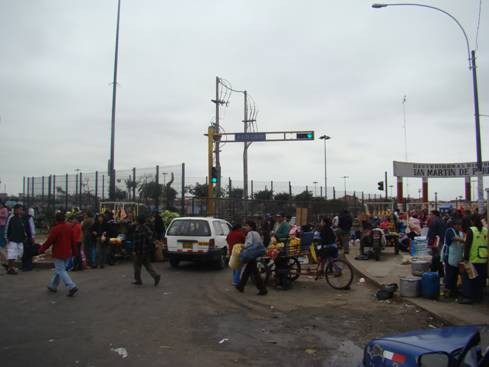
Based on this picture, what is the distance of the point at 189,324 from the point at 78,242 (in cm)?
727

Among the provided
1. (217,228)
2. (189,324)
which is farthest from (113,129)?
(189,324)

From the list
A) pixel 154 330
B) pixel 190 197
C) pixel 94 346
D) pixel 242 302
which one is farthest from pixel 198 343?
pixel 190 197

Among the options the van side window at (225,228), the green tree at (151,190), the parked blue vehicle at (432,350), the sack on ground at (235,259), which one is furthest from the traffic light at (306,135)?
the parked blue vehicle at (432,350)

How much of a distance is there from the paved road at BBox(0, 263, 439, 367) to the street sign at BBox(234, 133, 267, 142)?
16.0 m

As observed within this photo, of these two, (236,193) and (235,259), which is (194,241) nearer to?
(235,259)

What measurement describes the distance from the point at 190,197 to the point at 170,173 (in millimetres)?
1550

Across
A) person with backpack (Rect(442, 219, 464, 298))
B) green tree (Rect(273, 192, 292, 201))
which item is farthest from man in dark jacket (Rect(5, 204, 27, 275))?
green tree (Rect(273, 192, 292, 201))

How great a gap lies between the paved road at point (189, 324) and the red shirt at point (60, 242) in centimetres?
89

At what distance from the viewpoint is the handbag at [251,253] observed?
1084cm

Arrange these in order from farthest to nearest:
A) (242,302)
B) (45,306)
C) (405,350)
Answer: (242,302) → (45,306) → (405,350)

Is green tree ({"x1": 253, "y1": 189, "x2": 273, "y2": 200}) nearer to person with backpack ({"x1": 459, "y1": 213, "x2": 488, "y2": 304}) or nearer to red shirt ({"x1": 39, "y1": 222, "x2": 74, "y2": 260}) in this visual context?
red shirt ({"x1": 39, "y1": 222, "x2": 74, "y2": 260})

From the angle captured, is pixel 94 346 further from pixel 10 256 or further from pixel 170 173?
pixel 170 173

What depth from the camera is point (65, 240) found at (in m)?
10.1

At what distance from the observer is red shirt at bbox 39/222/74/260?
396 inches
